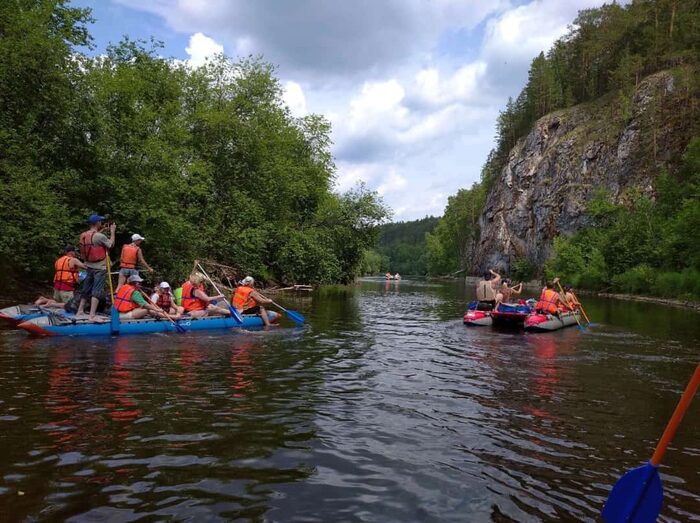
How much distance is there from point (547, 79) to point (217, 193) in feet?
190

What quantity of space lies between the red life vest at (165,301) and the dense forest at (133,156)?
12.1 feet

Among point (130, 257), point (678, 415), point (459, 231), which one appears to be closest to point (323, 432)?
point (678, 415)

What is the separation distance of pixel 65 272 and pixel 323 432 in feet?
33.2

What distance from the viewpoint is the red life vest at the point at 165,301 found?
14.1 m

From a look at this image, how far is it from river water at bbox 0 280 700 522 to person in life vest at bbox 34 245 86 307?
6.05ft

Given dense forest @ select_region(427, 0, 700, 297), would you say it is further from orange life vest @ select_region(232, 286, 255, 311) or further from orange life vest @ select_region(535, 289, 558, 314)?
orange life vest @ select_region(232, 286, 255, 311)

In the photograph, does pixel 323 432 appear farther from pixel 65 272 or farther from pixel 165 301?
pixel 65 272

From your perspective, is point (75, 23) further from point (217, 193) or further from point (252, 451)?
point (252, 451)

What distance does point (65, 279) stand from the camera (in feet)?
43.3

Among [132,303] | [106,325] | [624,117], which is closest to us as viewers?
[106,325]

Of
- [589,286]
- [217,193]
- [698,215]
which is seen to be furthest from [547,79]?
[217,193]

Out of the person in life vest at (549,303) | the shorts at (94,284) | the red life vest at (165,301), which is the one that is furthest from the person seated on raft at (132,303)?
the person in life vest at (549,303)

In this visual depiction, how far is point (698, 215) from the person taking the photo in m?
32.4

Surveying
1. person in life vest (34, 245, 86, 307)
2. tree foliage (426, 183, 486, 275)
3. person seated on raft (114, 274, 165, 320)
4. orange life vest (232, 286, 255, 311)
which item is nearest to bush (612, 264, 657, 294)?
orange life vest (232, 286, 255, 311)
